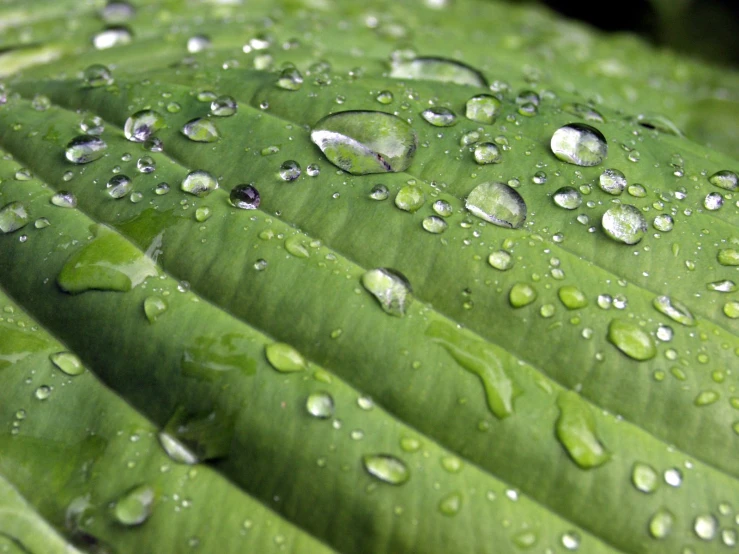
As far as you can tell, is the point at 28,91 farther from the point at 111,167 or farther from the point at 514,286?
the point at 514,286

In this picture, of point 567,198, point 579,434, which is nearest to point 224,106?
point 567,198

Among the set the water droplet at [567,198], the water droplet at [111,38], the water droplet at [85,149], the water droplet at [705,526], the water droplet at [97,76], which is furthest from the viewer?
the water droplet at [111,38]

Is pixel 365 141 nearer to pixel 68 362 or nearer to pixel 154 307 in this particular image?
pixel 154 307

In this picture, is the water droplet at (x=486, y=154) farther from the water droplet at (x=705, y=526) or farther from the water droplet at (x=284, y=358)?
the water droplet at (x=705, y=526)

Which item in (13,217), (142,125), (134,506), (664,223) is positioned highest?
(664,223)

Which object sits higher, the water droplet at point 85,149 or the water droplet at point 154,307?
the water droplet at point 85,149

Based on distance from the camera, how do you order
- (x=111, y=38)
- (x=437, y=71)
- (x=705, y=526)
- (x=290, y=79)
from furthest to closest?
Answer: (x=111, y=38), (x=437, y=71), (x=290, y=79), (x=705, y=526)

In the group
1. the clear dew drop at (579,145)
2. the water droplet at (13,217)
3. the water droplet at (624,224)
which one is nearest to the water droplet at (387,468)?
the water droplet at (624,224)
